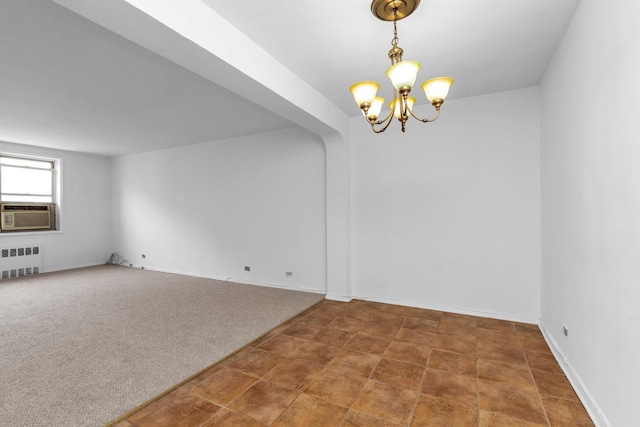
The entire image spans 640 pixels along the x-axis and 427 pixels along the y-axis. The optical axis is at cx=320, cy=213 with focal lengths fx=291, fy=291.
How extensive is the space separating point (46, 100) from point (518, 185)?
5.67 m

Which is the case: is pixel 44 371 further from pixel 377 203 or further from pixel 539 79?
pixel 539 79

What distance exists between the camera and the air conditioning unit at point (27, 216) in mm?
5605

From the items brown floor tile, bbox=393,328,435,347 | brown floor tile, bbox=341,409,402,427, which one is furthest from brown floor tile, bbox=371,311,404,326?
brown floor tile, bbox=341,409,402,427

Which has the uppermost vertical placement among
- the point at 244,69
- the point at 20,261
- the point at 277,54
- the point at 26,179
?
the point at 277,54

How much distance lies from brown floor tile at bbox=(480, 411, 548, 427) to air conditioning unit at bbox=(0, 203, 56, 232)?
807 centimetres

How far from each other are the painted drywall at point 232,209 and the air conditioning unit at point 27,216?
1271mm

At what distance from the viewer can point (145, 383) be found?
7.10 feet

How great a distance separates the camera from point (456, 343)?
2.82 meters

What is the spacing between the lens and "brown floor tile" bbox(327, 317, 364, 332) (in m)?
3.20

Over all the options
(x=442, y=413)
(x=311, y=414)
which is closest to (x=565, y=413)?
(x=442, y=413)

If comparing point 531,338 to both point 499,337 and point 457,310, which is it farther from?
point 457,310

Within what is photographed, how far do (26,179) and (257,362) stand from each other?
6.81 m

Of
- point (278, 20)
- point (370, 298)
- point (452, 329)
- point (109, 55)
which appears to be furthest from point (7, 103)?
point (452, 329)

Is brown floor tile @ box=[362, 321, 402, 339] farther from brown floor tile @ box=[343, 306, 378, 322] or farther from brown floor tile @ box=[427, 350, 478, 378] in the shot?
brown floor tile @ box=[427, 350, 478, 378]
